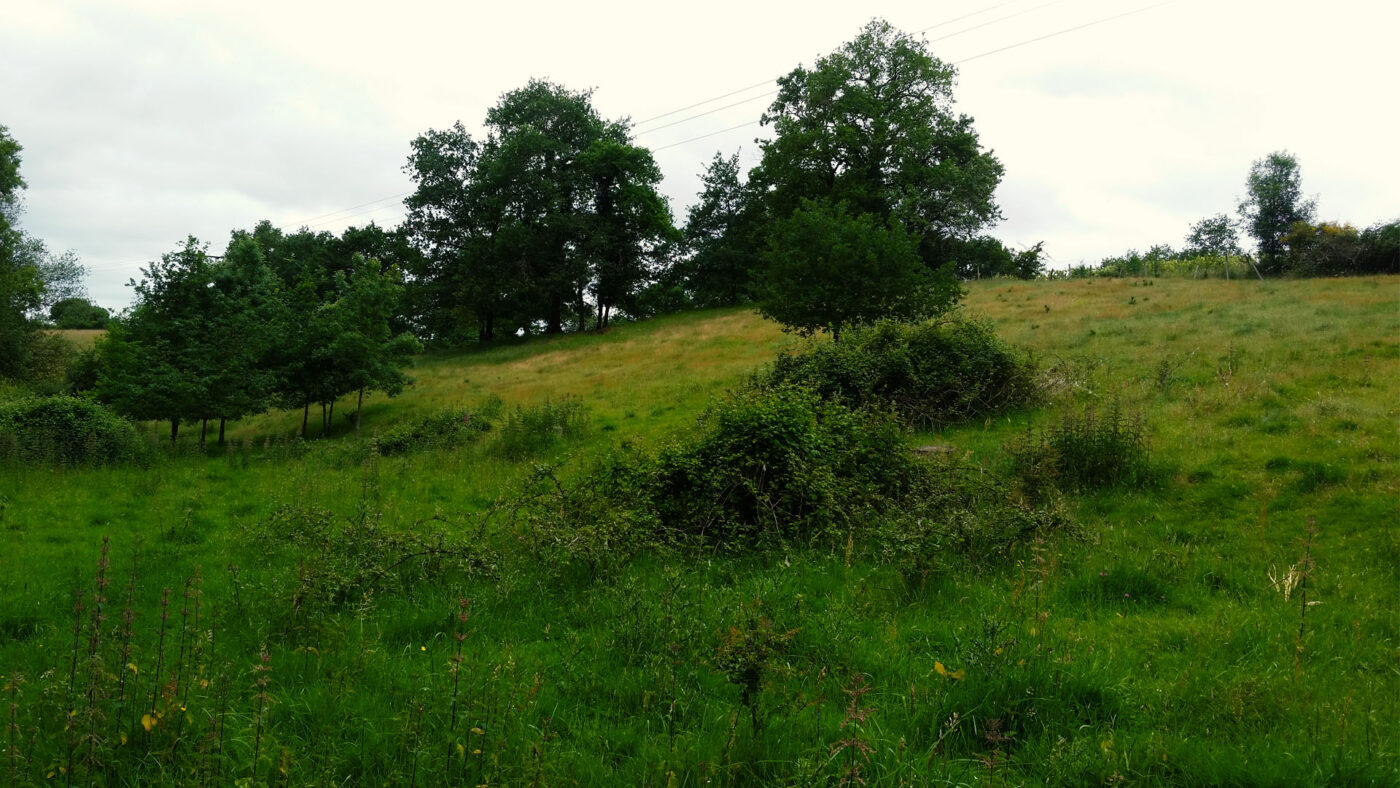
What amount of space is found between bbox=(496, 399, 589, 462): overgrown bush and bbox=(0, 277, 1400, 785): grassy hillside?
181 inches

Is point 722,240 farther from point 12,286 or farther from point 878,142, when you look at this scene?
point 12,286

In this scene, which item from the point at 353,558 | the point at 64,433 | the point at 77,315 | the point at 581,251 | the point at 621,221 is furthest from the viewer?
the point at 77,315

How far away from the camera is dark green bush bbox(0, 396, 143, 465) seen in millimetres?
15281

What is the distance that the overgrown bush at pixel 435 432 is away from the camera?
60.6 feet

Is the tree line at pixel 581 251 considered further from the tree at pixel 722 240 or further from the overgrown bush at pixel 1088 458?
the overgrown bush at pixel 1088 458

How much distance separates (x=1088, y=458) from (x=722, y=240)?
51.2 m

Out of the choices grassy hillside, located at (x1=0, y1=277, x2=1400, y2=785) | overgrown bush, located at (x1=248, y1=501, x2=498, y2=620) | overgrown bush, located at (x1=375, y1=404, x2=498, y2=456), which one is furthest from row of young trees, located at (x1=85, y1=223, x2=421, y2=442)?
overgrown bush, located at (x1=248, y1=501, x2=498, y2=620)

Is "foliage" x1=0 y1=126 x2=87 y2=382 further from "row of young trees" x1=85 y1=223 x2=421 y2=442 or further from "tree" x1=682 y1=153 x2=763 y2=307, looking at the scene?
"tree" x1=682 y1=153 x2=763 y2=307

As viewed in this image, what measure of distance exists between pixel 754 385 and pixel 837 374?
169 centimetres

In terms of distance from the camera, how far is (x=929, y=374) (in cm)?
1412

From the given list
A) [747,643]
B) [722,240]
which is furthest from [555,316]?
[747,643]

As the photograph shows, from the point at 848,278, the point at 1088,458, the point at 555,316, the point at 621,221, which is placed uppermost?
the point at 621,221

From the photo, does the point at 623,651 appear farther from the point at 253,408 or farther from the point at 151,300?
the point at 151,300

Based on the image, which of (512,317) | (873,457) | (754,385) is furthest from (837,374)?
(512,317)
